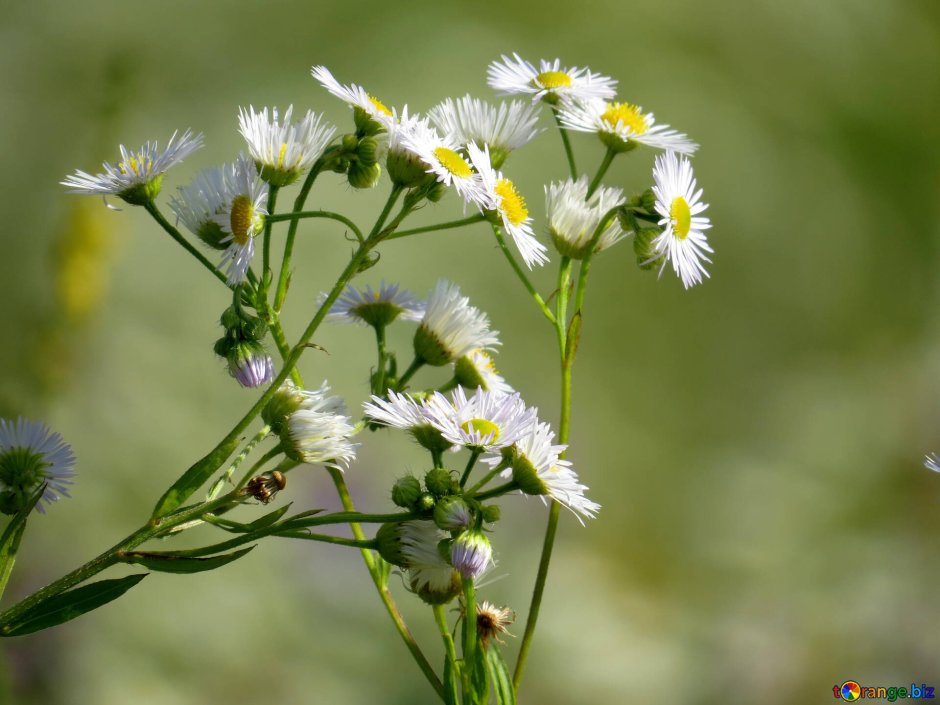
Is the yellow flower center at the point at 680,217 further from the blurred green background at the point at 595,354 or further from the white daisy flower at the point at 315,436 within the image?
the blurred green background at the point at 595,354

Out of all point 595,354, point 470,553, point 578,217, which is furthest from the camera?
point 595,354

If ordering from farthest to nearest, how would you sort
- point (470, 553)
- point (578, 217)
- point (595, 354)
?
point (595, 354), point (578, 217), point (470, 553)

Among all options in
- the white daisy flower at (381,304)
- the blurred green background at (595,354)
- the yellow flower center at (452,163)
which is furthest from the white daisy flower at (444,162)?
the blurred green background at (595,354)

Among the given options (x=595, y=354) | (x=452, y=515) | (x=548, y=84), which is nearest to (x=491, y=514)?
(x=452, y=515)

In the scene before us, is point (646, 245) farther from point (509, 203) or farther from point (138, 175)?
point (138, 175)

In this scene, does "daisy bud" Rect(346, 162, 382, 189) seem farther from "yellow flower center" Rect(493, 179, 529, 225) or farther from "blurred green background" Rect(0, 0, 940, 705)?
"blurred green background" Rect(0, 0, 940, 705)

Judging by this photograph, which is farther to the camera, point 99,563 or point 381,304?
point 381,304

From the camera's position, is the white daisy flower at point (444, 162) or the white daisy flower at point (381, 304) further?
the white daisy flower at point (381, 304)

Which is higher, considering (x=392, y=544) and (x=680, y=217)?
(x=680, y=217)
